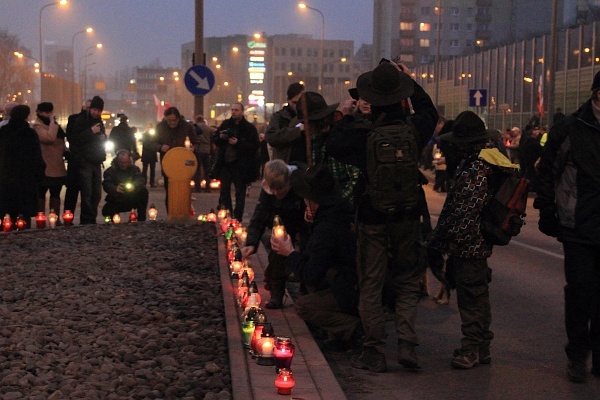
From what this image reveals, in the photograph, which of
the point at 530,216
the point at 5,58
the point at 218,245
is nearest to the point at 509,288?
the point at 218,245

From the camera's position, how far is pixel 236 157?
17.2 metres

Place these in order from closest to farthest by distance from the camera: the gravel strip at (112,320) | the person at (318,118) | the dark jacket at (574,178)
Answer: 1. the gravel strip at (112,320)
2. the dark jacket at (574,178)
3. the person at (318,118)

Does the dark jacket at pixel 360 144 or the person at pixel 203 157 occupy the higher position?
the dark jacket at pixel 360 144

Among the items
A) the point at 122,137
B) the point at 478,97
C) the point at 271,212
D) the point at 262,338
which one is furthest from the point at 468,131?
the point at 478,97

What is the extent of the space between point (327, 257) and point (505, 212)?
1.26 meters

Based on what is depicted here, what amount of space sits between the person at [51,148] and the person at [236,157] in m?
2.41

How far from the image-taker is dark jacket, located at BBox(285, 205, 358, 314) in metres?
7.91

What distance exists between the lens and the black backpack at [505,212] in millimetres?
7699

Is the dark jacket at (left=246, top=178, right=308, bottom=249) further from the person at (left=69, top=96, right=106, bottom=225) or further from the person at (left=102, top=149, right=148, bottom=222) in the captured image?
the person at (left=69, top=96, right=106, bottom=225)

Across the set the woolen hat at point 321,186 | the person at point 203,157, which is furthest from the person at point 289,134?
the person at point 203,157

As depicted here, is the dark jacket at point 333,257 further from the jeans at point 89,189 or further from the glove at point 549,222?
the jeans at point 89,189

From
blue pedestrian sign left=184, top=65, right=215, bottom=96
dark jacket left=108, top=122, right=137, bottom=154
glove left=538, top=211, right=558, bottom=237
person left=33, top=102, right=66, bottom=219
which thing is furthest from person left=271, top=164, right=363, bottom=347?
dark jacket left=108, top=122, right=137, bottom=154

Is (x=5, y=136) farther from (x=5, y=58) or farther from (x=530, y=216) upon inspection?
(x=5, y=58)

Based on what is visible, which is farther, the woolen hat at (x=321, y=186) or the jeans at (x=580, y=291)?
the woolen hat at (x=321, y=186)
